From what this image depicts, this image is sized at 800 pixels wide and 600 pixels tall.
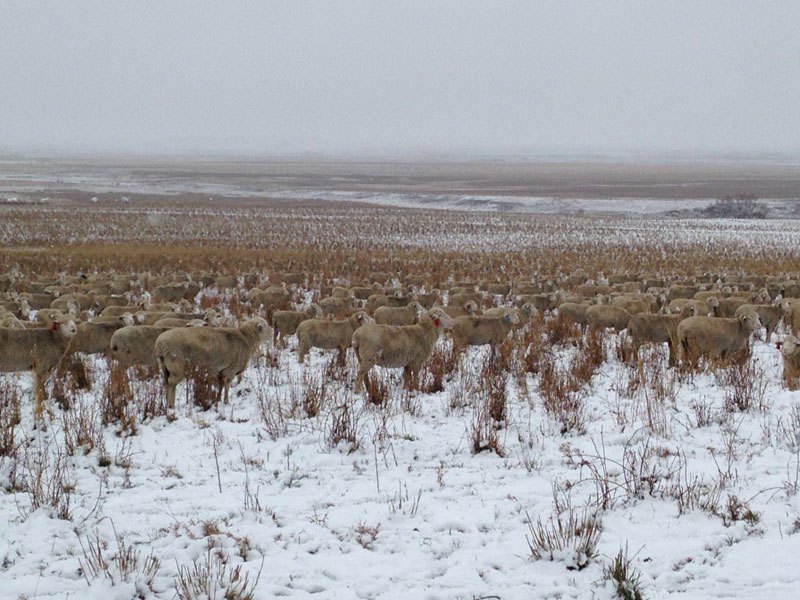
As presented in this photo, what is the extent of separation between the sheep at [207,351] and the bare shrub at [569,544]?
544 cm

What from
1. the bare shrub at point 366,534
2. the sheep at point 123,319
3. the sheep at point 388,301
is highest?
the sheep at point 123,319

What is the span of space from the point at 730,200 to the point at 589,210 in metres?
15.5

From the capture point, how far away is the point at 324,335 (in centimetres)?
1213

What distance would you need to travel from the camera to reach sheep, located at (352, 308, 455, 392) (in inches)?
395

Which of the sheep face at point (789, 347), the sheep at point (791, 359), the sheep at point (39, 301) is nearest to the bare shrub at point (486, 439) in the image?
the sheep at point (791, 359)

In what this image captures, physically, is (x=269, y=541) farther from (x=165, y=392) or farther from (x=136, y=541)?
(x=165, y=392)

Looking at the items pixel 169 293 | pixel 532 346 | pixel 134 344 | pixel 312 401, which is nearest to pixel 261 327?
pixel 312 401

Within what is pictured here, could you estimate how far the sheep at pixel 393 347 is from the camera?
10.0m

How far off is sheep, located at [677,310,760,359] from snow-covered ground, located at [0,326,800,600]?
2210 mm

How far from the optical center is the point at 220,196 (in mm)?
85000

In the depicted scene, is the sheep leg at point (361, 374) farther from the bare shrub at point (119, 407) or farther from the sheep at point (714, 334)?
the sheep at point (714, 334)

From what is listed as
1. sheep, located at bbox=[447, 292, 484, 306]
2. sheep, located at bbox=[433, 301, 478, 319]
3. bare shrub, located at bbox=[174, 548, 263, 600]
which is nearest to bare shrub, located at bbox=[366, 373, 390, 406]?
bare shrub, located at bbox=[174, 548, 263, 600]

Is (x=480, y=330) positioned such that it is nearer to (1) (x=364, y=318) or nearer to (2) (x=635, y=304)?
(1) (x=364, y=318)

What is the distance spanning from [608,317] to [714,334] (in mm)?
3317
